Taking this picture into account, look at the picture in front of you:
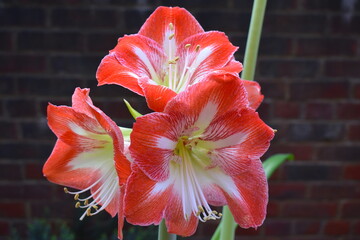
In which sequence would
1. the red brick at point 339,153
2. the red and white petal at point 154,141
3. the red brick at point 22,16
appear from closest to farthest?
the red and white petal at point 154,141, the red brick at point 22,16, the red brick at point 339,153

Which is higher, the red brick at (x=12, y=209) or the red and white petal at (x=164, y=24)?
the red and white petal at (x=164, y=24)

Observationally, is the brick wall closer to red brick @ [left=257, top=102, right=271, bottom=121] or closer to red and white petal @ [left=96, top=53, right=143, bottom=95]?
red brick @ [left=257, top=102, right=271, bottom=121]

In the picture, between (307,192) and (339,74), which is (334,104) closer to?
(339,74)

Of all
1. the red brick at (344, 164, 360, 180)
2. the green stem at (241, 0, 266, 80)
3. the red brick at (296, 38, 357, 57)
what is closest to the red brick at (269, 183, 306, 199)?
the red brick at (344, 164, 360, 180)

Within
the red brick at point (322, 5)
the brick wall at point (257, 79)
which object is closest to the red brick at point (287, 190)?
the brick wall at point (257, 79)

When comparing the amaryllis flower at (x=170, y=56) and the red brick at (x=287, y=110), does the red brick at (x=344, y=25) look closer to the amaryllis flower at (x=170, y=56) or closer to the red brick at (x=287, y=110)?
the red brick at (x=287, y=110)

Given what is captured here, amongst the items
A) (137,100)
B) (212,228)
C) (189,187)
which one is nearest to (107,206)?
(189,187)

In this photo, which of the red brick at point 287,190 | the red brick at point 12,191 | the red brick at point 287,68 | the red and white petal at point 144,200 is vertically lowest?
the red brick at point 12,191
